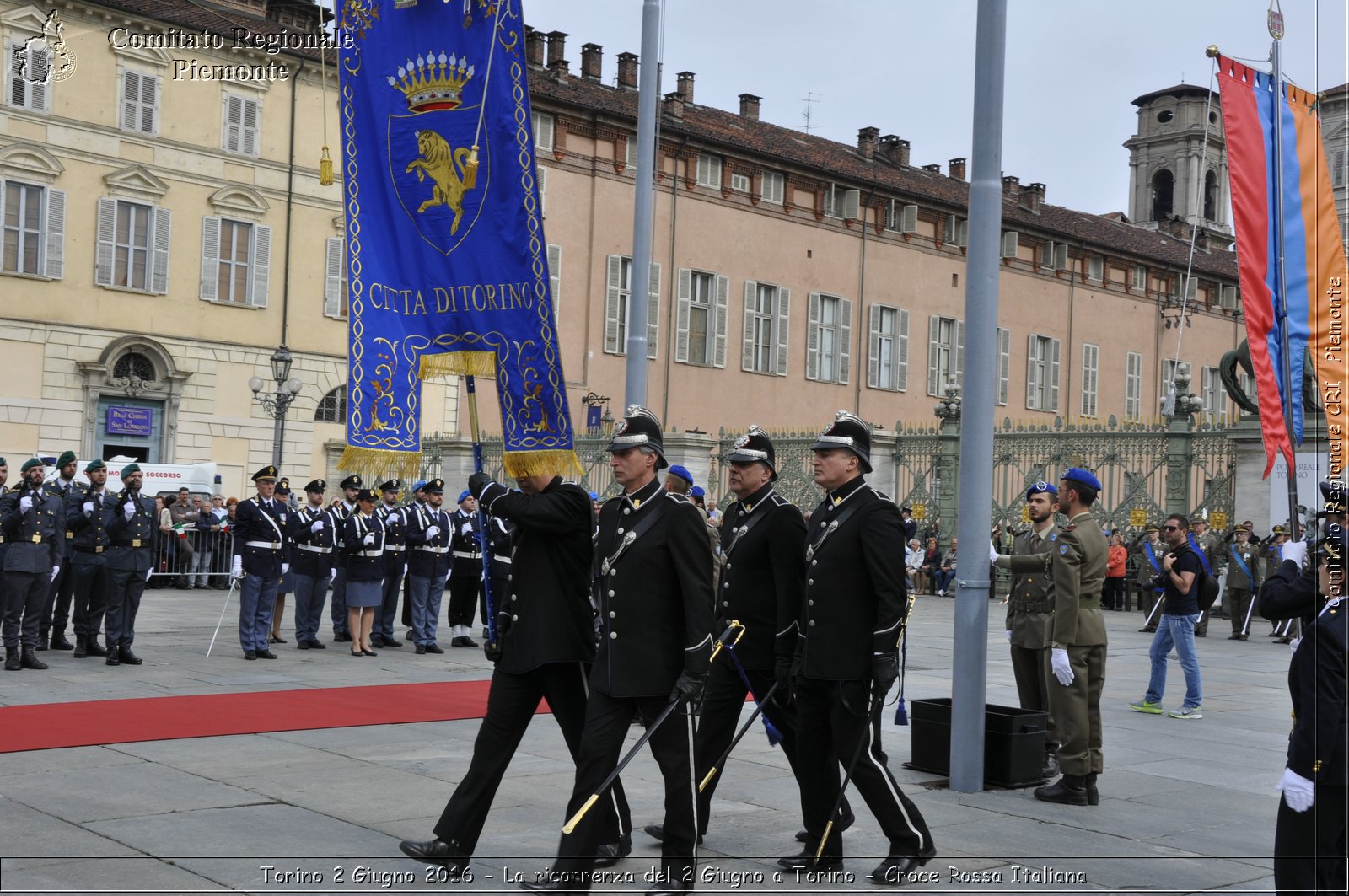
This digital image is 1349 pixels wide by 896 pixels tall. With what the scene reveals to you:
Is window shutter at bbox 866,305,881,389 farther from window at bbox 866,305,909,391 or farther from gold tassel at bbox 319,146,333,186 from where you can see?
gold tassel at bbox 319,146,333,186

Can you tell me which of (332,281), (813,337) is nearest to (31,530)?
(332,281)

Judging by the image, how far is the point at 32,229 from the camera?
29547 mm

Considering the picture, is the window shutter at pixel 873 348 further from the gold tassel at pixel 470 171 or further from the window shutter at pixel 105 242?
the gold tassel at pixel 470 171

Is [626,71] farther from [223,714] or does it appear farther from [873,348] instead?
[223,714]

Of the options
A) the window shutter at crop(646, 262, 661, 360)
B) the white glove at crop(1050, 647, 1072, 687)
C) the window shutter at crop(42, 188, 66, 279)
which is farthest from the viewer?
the window shutter at crop(646, 262, 661, 360)

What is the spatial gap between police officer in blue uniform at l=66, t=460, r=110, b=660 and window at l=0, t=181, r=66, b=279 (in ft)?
59.5

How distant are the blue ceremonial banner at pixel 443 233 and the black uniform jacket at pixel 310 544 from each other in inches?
328

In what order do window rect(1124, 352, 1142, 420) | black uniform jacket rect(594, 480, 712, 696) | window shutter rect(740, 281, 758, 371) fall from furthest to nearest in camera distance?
window rect(1124, 352, 1142, 420), window shutter rect(740, 281, 758, 371), black uniform jacket rect(594, 480, 712, 696)

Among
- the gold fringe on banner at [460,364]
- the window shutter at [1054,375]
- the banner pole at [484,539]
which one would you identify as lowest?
the banner pole at [484,539]

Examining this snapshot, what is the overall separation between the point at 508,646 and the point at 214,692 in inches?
237

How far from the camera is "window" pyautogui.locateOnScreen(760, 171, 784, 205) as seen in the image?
41562 millimetres

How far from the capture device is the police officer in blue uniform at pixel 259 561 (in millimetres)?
14039

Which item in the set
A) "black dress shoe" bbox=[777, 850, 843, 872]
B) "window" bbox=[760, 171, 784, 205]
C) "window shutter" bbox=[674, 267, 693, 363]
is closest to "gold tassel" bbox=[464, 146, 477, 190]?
"black dress shoe" bbox=[777, 850, 843, 872]

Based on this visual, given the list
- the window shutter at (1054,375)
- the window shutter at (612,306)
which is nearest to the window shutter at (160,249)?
the window shutter at (612,306)
